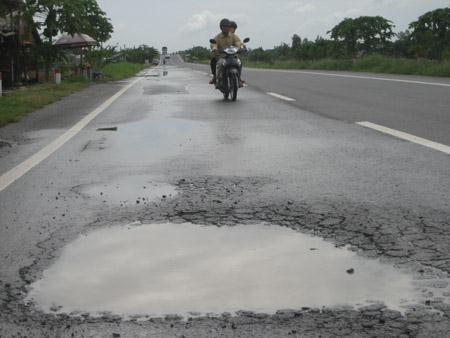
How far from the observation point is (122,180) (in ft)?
17.6

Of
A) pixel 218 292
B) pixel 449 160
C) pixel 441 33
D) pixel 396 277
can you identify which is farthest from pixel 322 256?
pixel 441 33

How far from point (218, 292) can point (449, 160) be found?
3.67m

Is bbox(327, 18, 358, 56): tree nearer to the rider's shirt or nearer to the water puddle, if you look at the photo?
the rider's shirt

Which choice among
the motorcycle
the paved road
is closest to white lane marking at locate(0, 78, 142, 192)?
the motorcycle

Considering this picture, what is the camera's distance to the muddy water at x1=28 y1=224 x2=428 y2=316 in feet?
8.89

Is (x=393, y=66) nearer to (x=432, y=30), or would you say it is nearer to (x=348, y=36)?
(x=432, y=30)

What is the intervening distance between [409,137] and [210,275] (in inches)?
193

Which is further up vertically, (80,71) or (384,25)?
(384,25)

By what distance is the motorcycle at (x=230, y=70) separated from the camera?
13398 mm

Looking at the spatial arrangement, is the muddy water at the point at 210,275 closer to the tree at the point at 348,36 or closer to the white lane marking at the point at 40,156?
the white lane marking at the point at 40,156

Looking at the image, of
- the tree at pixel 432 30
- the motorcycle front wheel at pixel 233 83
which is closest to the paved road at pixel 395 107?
the motorcycle front wheel at pixel 233 83

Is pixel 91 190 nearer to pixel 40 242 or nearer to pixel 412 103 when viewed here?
pixel 40 242

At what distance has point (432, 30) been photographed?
1555 inches

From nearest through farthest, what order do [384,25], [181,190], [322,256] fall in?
[322,256]
[181,190]
[384,25]
